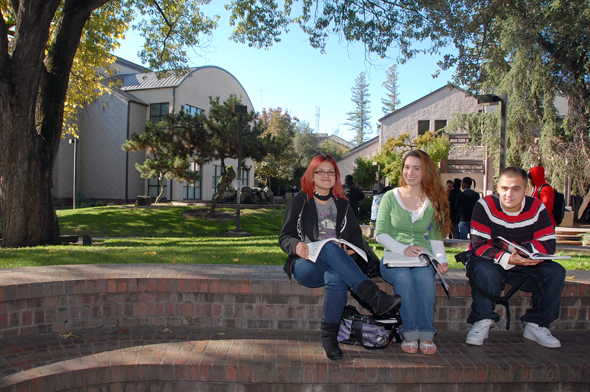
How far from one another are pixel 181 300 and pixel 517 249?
114 inches

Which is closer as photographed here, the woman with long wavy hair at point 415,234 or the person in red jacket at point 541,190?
the woman with long wavy hair at point 415,234

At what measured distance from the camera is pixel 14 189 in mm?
7332

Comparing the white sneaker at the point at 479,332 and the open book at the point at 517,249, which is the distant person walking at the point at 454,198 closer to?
the open book at the point at 517,249

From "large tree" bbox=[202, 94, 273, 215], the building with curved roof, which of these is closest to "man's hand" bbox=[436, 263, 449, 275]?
"large tree" bbox=[202, 94, 273, 215]

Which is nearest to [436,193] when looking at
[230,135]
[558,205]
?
[558,205]

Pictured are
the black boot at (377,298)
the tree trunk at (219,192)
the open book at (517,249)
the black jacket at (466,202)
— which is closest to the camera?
the black boot at (377,298)

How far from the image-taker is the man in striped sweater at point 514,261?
3.21 meters

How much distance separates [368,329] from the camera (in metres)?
3.08

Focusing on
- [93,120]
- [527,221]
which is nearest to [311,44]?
[527,221]

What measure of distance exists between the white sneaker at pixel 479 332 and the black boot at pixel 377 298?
905 millimetres

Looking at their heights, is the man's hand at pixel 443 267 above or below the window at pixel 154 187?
below

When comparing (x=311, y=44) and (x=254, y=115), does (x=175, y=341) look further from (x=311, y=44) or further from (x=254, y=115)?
(x=254, y=115)

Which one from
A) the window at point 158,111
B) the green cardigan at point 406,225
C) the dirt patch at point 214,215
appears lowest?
the dirt patch at point 214,215

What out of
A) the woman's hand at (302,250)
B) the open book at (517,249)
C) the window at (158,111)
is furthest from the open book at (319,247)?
the window at (158,111)
